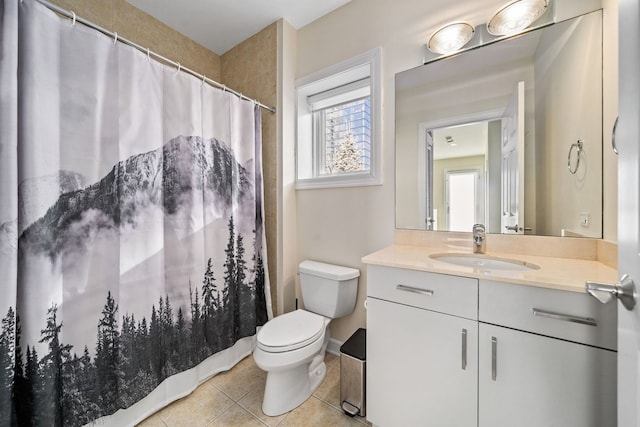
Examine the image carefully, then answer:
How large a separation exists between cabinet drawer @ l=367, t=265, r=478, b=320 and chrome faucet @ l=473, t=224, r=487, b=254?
424 millimetres

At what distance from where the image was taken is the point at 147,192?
1312 mm

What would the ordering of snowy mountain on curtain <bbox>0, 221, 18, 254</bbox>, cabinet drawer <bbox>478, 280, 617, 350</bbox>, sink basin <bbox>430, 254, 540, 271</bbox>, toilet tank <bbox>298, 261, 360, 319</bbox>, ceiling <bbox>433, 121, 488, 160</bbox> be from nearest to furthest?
cabinet drawer <bbox>478, 280, 617, 350</bbox> < snowy mountain on curtain <bbox>0, 221, 18, 254</bbox> < sink basin <bbox>430, 254, 540, 271</bbox> < ceiling <bbox>433, 121, 488, 160</bbox> < toilet tank <bbox>298, 261, 360, 319</bbox>

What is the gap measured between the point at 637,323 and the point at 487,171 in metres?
1.01

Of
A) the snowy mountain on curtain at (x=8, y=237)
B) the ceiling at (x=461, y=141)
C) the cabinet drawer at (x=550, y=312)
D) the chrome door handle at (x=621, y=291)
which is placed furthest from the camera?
the ceiling at (x=461, y=141)

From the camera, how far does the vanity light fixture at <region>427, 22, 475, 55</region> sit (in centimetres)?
134

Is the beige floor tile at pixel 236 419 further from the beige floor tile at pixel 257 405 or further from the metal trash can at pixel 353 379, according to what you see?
the metal trash can at pixel 353 379

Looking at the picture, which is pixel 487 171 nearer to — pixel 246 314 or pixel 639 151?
pixel 639 151

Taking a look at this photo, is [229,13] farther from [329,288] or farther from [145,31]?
[329,288]

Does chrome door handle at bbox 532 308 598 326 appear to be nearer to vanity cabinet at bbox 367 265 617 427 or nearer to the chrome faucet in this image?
vanity cabinet at bbox 367 265 617 427

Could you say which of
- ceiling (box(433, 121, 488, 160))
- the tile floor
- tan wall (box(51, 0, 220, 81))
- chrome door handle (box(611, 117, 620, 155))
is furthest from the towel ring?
tan wall (box(51, 0, 220, 81))

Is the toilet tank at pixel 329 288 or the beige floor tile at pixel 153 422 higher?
the toilet tank at pixel 329 288

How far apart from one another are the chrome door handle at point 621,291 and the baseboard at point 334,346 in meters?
1.54

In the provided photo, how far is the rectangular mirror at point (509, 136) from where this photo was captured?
1108mm

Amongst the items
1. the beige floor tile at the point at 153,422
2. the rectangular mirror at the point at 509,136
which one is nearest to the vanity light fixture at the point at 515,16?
the rectangular mirror at the point at 509,136
